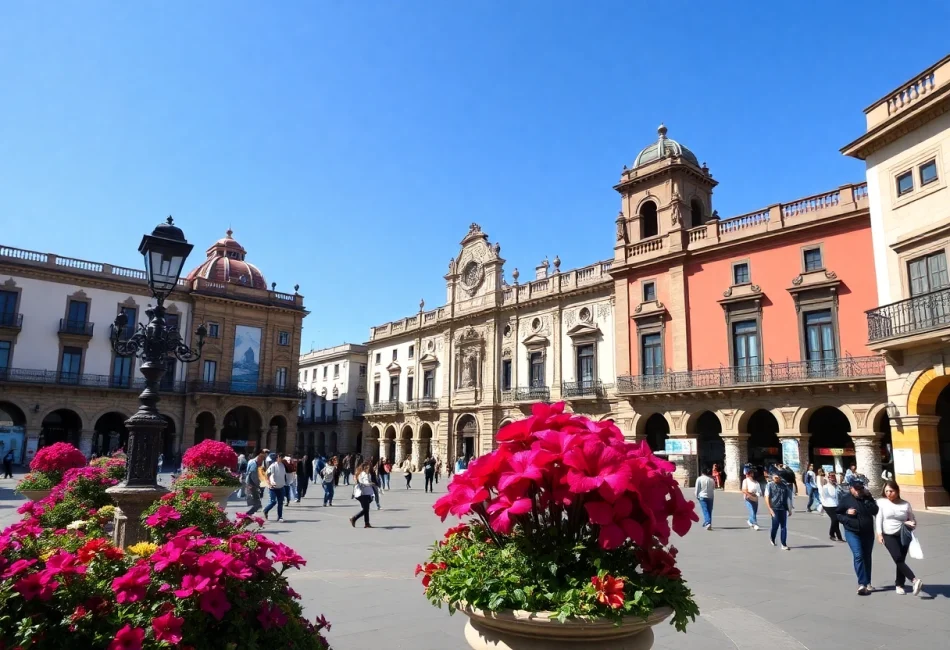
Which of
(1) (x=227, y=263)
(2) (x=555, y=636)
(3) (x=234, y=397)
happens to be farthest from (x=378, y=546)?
(1) (x=227, y=263)

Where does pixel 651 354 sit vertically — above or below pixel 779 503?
above

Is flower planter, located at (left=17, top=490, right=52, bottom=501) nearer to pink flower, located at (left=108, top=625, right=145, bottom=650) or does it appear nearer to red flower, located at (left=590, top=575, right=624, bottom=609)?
pink flower, located at (left=108, top=625, right=145, bottom=650)

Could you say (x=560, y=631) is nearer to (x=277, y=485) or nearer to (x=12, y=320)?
(x=277, y=485)

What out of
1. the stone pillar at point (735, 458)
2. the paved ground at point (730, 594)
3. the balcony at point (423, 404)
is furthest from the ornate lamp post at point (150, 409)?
the balcony at point (423, 404)

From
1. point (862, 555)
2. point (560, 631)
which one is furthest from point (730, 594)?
point (560, 631)

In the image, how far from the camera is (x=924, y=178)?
17.7 meters

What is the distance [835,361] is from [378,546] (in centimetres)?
1903

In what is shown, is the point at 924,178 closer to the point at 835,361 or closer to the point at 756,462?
the point at 835,361

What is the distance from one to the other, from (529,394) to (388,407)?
1512 cm

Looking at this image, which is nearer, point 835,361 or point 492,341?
point 835,361

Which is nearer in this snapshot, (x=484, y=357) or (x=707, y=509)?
(x=707, y=509)

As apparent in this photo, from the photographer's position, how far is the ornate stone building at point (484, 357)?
Result: 33312 millimetres

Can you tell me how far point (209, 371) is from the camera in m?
42.7

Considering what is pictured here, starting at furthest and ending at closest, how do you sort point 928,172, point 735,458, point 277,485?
Answer: point 735,458 → point 928,172 → point 277,485
